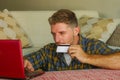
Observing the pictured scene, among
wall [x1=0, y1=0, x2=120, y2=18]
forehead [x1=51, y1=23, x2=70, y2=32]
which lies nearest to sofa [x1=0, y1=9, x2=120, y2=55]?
wall [x1=0, y1=0, x2=120, y2=18]

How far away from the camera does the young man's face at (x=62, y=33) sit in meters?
1.50

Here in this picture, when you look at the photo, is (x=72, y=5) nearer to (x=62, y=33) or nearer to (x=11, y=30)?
(x=11, y=30)

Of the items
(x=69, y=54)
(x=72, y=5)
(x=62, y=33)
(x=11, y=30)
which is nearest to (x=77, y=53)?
(x=69, y=54)

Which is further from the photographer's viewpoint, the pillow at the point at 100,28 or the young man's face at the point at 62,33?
the pillow at the point at 100,28

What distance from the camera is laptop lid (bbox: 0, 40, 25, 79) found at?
1065 mm

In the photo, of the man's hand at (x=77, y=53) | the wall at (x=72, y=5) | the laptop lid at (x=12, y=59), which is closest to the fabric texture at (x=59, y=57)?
the man's hand at (x=77, y=53)

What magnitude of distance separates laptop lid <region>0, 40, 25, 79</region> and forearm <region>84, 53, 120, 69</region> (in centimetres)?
42

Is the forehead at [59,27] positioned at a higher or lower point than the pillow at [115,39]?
higher

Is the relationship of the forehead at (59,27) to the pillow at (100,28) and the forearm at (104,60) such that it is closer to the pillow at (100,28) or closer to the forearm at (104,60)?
the forearm at (104,60)

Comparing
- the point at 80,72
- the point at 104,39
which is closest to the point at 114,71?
the point at 80,72

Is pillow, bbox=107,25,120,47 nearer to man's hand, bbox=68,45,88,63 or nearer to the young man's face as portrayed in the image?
the young man's face

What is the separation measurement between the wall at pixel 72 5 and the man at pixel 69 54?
4.42 feet

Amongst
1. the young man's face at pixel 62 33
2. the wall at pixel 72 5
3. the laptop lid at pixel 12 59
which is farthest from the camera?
the wall at pixel 72 5

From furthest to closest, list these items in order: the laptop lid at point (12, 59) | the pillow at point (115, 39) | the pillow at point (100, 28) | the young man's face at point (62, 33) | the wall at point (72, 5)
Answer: the wall at point (72, 5), the pillow at point (100, 28), the pillow at point (115, 39), the young man's face at point (62, 33), the laptop lid at point (12, 59)
